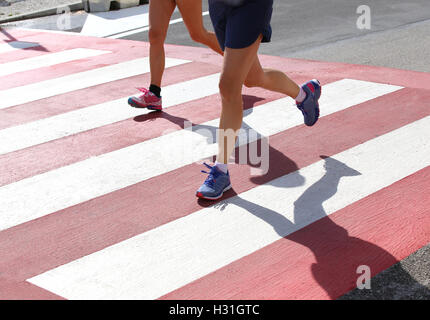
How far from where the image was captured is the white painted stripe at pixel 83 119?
5.71 metres

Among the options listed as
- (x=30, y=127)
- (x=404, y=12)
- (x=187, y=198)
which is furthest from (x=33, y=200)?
(x=404, y=12)

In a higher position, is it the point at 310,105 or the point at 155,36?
the point at 155,36

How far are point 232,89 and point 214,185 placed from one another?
1.96 feet

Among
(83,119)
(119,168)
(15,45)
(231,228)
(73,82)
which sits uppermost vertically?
(231,228)

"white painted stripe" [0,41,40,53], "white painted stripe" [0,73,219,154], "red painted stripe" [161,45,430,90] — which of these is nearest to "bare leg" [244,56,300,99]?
"white painted stripe" [0,73,219,154]

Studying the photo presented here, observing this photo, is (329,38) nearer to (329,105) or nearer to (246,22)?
(329,105)

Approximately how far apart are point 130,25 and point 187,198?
284 inches

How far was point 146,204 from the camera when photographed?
431cm

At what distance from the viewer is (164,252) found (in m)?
3.66

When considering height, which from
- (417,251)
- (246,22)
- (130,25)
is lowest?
(130,25)

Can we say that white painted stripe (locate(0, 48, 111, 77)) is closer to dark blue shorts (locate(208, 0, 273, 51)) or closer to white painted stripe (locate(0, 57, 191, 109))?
white painted stripe (locate(0, 57, 191, 109))

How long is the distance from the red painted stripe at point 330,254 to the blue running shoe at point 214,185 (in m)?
0.68
